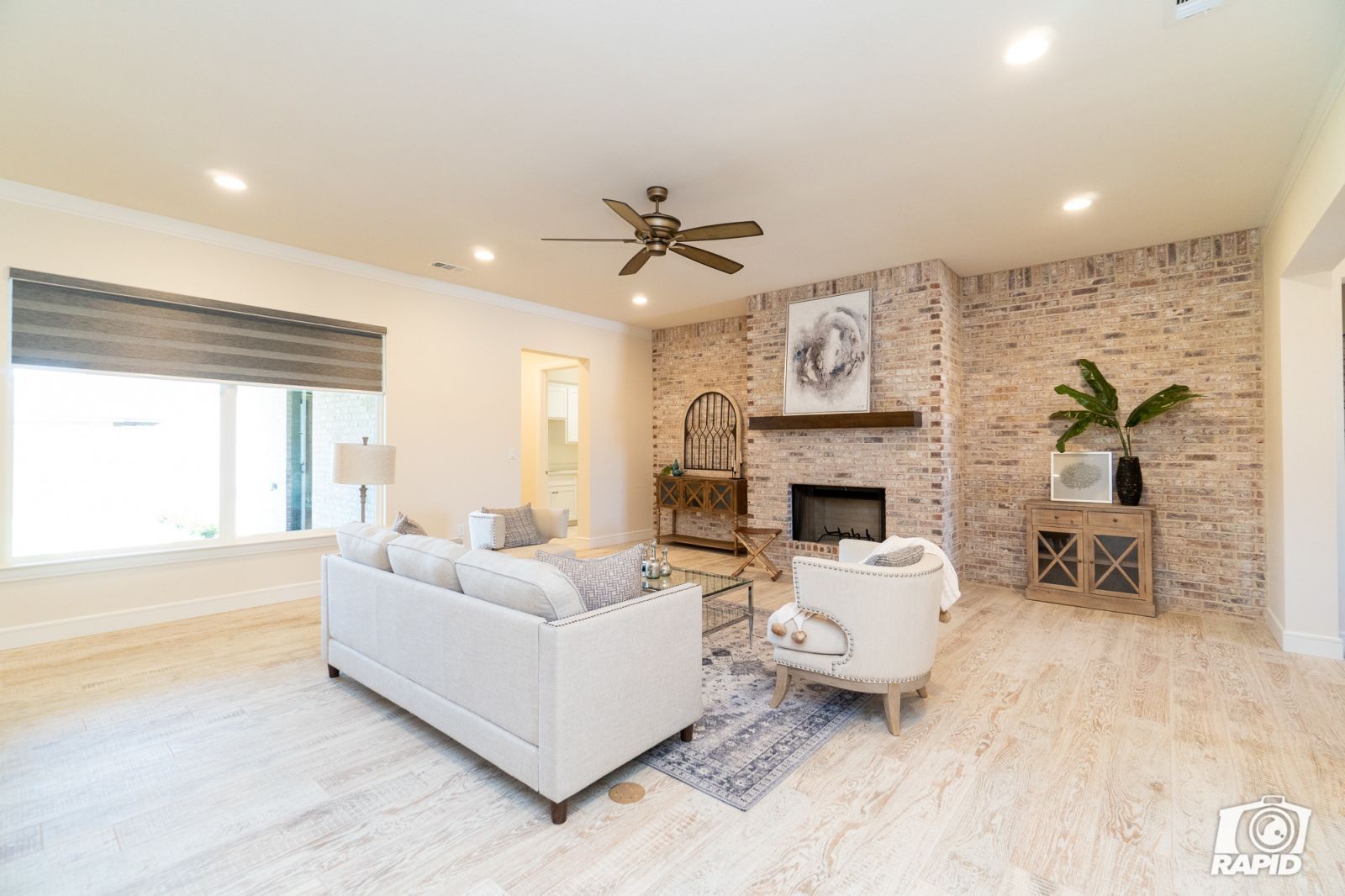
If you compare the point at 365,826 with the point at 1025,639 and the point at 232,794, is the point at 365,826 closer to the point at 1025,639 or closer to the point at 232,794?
the point at 232,794

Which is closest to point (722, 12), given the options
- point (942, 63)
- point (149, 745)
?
point (942, 63)

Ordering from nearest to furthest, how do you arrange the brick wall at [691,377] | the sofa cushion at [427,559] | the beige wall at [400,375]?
the sofa cushion at [427,559], the beige wall at [400,375], the brick wall at [691,377]

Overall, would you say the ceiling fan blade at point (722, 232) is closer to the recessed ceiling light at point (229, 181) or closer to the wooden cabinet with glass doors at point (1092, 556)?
the recessed ceiling light at point (229, 181)

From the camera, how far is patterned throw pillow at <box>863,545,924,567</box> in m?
2.77

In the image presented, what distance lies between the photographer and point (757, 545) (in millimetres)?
6008

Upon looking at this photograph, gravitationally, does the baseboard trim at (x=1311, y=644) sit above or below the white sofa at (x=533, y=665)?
below

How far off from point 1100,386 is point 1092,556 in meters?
1.41

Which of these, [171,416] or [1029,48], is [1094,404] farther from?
[171,416]

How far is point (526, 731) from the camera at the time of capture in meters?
2.09

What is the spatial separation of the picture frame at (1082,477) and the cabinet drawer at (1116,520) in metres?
0.22

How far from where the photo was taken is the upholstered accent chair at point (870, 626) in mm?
2654

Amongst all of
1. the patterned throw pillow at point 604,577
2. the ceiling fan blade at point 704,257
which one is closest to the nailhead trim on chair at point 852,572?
the patterned throw pillow at point 604,577

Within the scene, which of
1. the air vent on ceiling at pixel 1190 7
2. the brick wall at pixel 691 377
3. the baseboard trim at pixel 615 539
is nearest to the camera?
the air vent on ceiling at pixel 1190 7

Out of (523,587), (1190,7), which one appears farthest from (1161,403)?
(523,587)
